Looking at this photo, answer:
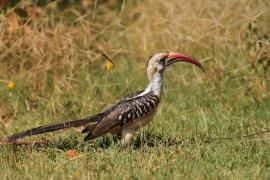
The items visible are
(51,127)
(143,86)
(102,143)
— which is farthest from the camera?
(143,86)

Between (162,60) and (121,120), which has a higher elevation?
(162,60)

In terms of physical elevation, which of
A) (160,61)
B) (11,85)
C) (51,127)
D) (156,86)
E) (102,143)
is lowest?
(102,143)

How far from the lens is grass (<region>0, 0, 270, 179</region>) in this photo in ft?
18.6

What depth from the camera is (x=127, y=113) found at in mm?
6258

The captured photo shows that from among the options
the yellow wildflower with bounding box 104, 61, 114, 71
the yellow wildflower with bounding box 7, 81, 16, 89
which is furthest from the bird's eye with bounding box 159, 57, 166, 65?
the yellow wildflower with bounding box 7, 81, 16, 89

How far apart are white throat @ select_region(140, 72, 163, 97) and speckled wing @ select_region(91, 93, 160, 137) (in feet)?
0.39

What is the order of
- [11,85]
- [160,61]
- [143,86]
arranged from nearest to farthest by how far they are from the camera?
[160,61]
[11,85]
[143,86]

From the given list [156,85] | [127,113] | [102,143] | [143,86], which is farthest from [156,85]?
[143,86]

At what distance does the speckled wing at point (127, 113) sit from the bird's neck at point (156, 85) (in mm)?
122

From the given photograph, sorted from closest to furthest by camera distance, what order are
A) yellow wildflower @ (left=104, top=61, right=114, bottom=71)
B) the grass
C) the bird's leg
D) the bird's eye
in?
the grass, the bird's leg, the bird's eye, yellow wildflower @ (left=104, top=61, right=114, bottom=71)

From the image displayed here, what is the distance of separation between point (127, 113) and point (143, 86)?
7.62 feet

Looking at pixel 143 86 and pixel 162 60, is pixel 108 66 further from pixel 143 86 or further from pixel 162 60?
pixel 162 60

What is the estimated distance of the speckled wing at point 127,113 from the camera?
20.2 ft

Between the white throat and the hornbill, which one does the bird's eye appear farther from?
the hornbill
